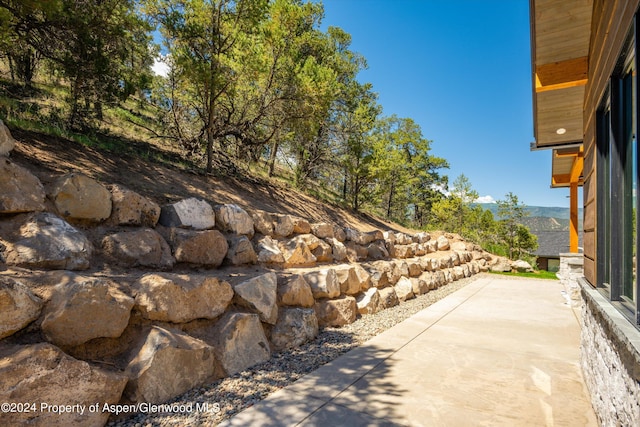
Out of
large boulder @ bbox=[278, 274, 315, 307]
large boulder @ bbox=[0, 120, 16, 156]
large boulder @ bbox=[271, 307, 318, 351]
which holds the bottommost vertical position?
large boulder @ bbox=[271, 307, 318, 351]

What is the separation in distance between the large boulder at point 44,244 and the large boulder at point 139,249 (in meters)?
0.23

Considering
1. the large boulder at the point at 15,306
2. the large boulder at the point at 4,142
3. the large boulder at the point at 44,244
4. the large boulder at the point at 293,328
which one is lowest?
the large boulder at the point at 293,328

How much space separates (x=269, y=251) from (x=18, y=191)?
2.71 meters

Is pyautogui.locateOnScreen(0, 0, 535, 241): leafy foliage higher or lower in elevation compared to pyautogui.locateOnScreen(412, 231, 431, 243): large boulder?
higher

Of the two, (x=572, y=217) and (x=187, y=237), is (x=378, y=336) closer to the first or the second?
(x=187, y=237)

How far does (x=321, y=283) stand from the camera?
15.1ft

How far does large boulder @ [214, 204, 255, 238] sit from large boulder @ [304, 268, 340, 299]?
103 cm

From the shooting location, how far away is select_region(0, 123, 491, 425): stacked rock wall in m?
2.07

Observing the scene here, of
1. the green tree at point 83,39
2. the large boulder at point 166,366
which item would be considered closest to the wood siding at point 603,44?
the large boulder at point 166,366

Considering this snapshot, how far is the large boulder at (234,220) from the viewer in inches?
166

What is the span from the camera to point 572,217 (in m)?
9.35

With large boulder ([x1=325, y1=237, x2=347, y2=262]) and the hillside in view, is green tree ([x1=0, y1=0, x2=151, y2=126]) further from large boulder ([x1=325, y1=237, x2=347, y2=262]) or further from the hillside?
large boulder ([x1=325, y1=237, x2=347, y2=262])

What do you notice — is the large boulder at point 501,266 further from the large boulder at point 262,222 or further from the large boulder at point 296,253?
the large boulder at point 262,222

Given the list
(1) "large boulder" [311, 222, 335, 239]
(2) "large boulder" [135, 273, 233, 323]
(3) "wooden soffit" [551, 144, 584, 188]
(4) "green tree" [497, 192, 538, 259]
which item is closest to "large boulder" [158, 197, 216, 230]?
(2) "large boulder" [135, 273, 233, 323]
